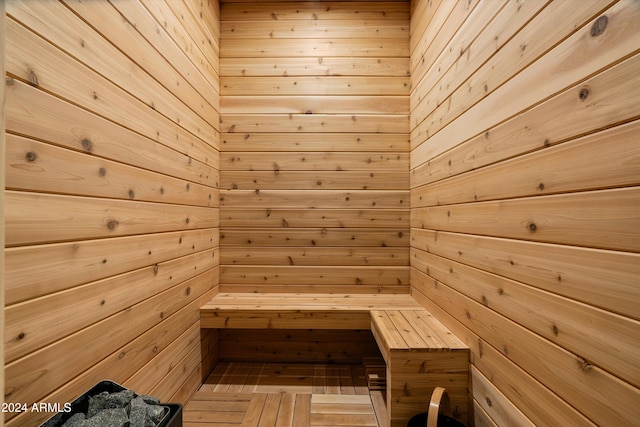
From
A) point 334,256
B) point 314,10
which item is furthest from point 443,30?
point 334,256

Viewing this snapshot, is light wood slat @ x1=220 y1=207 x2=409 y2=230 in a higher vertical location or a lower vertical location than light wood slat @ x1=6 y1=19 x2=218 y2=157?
lower

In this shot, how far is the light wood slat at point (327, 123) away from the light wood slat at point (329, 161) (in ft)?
0.69

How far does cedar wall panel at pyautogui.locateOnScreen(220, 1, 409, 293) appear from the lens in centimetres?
288

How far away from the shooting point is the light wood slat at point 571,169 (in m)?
0.81

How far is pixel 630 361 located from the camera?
793 millimetres

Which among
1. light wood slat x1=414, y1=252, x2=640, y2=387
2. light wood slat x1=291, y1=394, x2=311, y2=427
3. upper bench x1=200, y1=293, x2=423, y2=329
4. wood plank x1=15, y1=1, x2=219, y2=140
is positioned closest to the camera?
light wood slat x1=414, y1=252, x2=640, y2=387

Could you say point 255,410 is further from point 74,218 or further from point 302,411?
point 74,218

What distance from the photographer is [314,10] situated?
2924 mm

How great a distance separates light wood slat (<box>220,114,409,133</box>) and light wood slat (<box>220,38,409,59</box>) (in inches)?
22.5

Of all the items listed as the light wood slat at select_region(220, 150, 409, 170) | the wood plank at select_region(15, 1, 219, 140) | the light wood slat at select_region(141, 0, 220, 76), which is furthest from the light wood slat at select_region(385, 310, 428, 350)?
the light wood slat at select_region(141, 0, 220, 76)

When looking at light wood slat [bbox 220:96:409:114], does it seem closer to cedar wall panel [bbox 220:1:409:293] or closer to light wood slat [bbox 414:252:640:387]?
cedar wall panel [bbox 220:1:409:293]

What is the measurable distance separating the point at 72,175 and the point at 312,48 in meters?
2.40

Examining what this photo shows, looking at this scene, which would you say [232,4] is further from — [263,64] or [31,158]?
[31,158]

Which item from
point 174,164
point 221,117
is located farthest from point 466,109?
point 221,117
